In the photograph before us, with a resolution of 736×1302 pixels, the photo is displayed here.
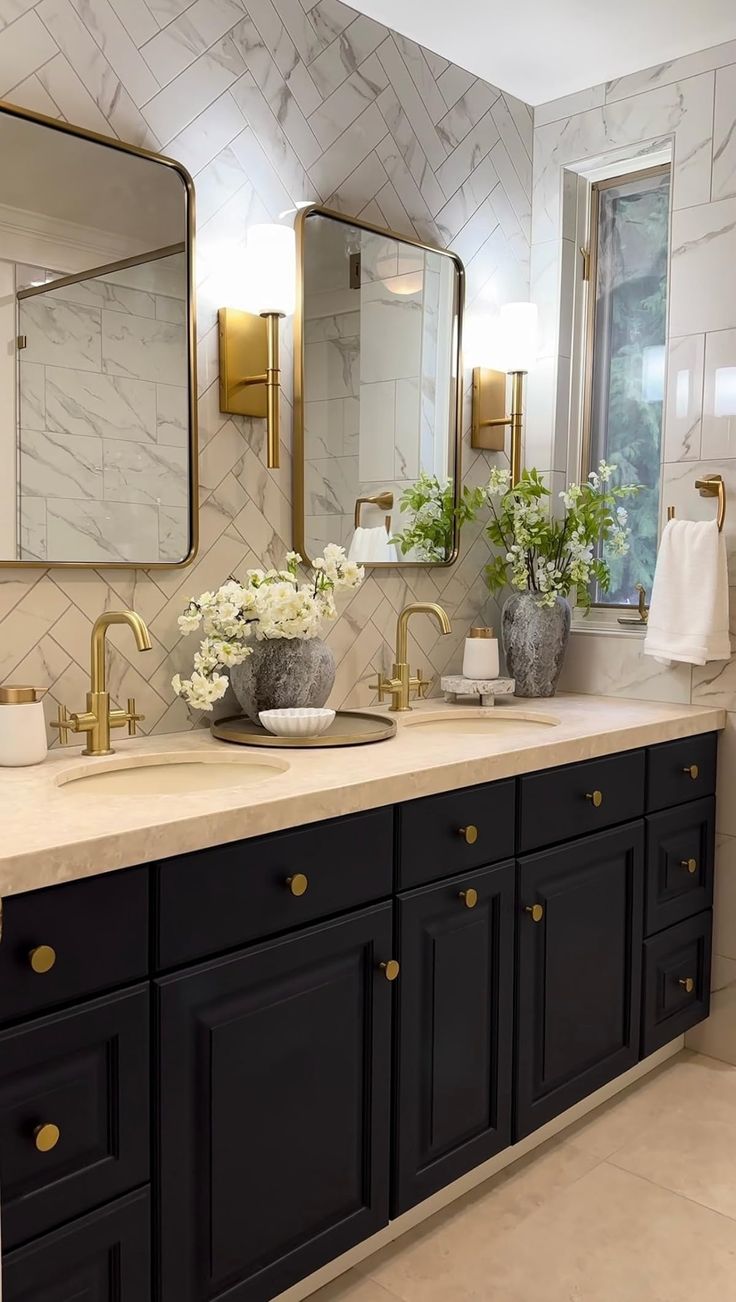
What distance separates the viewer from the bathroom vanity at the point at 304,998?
4.31 ft

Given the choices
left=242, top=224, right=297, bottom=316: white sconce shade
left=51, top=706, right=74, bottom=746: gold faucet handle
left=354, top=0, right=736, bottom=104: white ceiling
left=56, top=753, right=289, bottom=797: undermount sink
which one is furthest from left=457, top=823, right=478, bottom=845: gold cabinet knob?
left=354, top=0, right=736, bottom=104: white ceiling

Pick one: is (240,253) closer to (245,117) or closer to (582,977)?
(245,117)

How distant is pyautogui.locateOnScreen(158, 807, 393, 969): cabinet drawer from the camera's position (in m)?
1.43

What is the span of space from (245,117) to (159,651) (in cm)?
110

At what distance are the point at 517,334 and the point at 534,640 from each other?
794mm

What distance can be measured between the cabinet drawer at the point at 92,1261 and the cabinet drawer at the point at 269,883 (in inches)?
12.7

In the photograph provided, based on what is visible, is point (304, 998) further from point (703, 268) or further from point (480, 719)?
point (703, 268)

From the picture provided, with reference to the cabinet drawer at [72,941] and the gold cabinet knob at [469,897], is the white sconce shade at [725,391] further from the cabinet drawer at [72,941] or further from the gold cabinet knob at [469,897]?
the cabinet drawer at [72,941]


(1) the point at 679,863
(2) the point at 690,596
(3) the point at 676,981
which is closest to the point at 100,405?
(2) the point at 690,596

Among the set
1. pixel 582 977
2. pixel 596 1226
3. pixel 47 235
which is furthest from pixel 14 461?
pixel 596 1226

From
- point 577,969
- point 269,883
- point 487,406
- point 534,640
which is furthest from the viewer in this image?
point 487,406

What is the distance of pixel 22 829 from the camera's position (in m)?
1.35

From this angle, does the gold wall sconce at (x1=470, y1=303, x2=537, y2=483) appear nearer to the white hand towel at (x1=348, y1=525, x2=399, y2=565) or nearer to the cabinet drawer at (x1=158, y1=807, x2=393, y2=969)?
the white hand towel at (x1=348, y1=525, x2=399, y2=565)

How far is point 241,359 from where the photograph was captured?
217 centimetres
